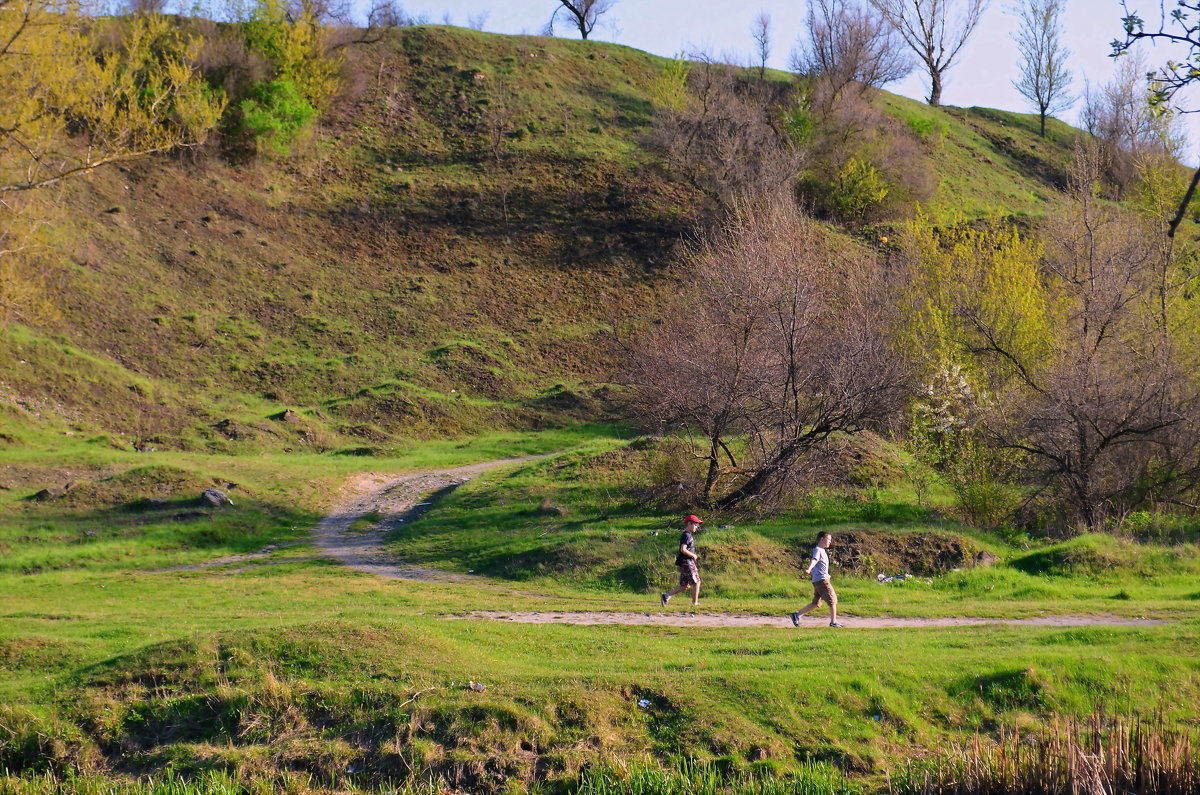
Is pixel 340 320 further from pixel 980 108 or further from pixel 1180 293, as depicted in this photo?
pixel 980 108

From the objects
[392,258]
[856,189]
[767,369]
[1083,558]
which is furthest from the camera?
[856,189]

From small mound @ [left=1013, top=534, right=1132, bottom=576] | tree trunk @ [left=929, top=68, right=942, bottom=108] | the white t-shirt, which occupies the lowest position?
small mound @ [left=1013, top=534, right=1132, bottom=576]

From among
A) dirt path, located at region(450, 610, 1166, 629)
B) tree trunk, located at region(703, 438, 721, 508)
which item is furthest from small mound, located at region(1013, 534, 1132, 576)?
tree trunk, located at region(703, 438, 721, 508)

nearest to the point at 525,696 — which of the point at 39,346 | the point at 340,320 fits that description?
the point at 39,346

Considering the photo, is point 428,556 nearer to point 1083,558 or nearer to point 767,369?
point 767,369

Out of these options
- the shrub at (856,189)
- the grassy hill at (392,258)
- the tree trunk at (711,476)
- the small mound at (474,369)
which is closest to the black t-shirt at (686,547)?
the tree trunk at (711,476)

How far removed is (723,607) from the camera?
15.7 m

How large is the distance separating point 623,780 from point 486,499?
17.6 meters

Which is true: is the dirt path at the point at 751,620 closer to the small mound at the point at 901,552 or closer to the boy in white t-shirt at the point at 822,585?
the boy in white t-shirt at the point at 822,585

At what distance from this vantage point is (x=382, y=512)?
2714 cm

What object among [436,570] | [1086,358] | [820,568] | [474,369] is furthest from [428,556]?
[474,369]

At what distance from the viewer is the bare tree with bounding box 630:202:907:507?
2252cm

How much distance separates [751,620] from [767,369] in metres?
9.27

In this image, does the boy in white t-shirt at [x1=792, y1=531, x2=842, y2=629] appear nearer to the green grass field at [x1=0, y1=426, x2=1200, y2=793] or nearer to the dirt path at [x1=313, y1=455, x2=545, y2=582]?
the green grass field at [x1=0, y1=426, x2=1200, y2=793]
